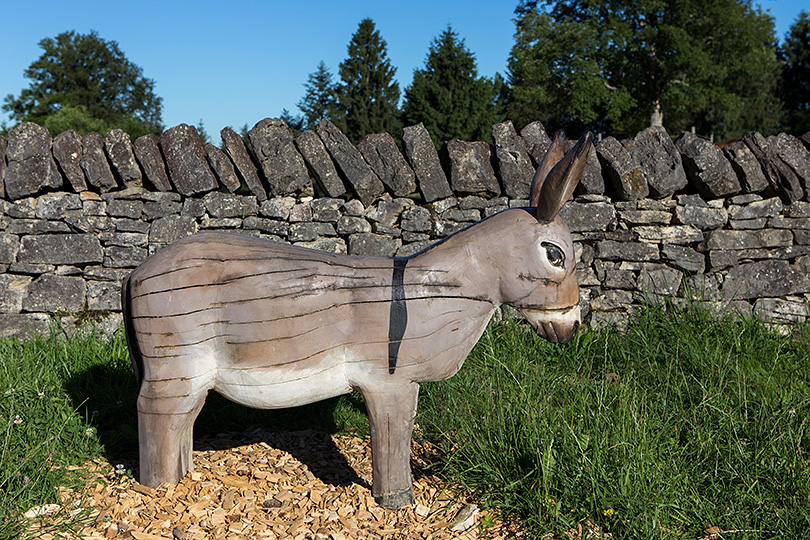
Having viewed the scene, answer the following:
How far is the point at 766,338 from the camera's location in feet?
14.8

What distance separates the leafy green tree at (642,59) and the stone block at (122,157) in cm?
2642

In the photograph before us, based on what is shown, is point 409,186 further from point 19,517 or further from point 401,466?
point 19,517

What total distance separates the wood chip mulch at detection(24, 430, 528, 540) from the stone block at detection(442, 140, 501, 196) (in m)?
2.50

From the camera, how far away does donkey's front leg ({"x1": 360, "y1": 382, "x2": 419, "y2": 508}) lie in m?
2.53

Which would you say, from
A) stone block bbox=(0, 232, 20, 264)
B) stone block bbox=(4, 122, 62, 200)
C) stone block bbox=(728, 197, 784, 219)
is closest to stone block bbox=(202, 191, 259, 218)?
stone block bbox=(4, 122, 62, 200)

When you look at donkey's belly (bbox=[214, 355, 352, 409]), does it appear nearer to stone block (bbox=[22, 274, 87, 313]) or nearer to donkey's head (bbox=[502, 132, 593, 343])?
donkey's head (bbox=[502, 132, 593, 343])

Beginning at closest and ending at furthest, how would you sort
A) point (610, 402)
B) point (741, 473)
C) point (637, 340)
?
point (741, 473) < point (610, 402) < point (637, 340)

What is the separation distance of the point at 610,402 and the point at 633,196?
238cm

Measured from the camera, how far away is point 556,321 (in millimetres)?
2568

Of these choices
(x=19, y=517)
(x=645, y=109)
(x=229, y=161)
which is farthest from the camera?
(x=645, y=109)

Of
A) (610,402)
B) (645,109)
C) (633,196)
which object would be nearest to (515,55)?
(645,109)

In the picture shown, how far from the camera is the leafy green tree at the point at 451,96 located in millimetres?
25484

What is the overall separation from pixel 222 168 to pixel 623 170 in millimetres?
3291

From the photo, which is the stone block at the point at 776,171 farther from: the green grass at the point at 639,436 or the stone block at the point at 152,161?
the stone block at the point at 152,161
